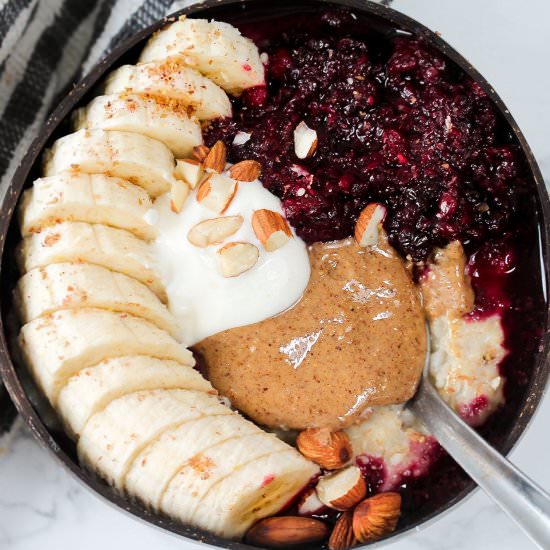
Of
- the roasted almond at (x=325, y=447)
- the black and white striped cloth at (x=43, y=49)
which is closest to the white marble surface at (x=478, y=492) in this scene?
the black and white striped cloth at (x=43, y=49)

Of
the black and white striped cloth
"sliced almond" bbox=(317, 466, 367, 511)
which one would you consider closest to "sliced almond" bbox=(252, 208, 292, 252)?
"sliced almond" bbox=(317, 466, 367, 511)

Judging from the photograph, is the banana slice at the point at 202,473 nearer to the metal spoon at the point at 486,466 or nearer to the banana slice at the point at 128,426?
the banana slice at the point at 128,426

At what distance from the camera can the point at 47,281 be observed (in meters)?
2.11

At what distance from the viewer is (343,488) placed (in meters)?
2.22

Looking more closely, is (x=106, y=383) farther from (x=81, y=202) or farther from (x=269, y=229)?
(x=269, y=229)

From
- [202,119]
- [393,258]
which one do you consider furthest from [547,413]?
[202,119]

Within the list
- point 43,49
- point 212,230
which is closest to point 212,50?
point 212,230

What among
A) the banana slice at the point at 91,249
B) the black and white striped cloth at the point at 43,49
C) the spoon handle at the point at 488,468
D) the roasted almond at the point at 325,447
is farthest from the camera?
the black and white striped cloth at the point at 43,49

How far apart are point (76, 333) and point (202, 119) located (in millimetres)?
722

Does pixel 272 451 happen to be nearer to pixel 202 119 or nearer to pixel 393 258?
pixel 393 258

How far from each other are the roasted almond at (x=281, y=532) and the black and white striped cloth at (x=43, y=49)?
0.94 meters

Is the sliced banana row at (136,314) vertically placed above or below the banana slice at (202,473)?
above

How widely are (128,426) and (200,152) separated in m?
0.79

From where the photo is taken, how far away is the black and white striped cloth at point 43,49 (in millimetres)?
2611
